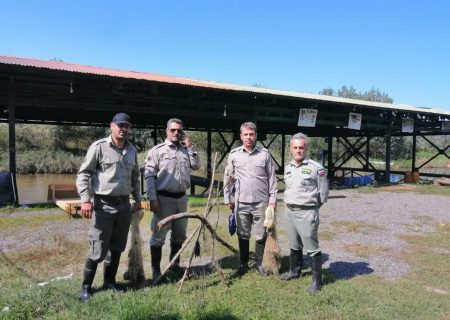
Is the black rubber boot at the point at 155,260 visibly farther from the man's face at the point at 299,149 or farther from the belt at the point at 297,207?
the man's face at the point at 299,149

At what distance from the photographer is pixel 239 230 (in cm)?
472

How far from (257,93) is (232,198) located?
734 centimetres

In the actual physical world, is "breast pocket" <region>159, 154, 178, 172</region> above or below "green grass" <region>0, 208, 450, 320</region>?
above

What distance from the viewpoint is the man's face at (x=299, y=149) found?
436 centimetres

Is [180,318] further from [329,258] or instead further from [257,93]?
[257,93]

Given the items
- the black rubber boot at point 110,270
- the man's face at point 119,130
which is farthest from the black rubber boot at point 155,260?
the man's face at point 119,130

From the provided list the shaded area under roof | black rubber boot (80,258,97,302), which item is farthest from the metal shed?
black rubber boot (80,258,97,302)

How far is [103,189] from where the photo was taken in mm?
3832

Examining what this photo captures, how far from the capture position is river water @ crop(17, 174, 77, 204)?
16.0 metres

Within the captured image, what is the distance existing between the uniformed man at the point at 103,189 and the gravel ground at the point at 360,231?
1.72 m

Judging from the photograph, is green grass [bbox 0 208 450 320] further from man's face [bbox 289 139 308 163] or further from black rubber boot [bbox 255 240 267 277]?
man's face [bbox 289 139 308 163]

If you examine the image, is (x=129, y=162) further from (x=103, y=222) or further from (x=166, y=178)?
(x=103, y=222)

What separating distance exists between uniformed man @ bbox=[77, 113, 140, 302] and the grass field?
0.39 meters

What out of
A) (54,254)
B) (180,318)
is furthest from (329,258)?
(54,254)
